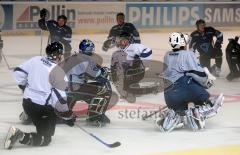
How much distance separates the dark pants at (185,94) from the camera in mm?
6238

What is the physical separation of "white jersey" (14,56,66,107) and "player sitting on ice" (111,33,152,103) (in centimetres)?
261

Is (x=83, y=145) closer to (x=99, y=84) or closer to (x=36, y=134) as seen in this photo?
(x=36, y=134)

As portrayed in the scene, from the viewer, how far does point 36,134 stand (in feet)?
17.6

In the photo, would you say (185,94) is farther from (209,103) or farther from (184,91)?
(209,103)

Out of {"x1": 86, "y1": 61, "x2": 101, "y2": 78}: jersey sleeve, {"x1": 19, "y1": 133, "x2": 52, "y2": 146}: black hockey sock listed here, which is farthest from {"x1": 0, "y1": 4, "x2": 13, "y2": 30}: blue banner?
{"x1": 19, "y1": 133, "x2": 52, "y2": 146}: black hockey sock

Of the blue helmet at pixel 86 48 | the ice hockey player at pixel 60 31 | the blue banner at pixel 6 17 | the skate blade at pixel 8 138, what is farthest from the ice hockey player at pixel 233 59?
the blue banner at pixel 6 17

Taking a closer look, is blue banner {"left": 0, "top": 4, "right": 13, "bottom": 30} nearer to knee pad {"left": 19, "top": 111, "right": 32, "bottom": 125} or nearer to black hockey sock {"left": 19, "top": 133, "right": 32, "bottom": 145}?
knee pad {"left": 19, "top": 111, "right": 32, "bottom": 125}

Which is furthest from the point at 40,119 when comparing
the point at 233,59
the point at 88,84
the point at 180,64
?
the point at 233,59

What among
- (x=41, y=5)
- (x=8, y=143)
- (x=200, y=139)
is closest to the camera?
(x=8, y=143)

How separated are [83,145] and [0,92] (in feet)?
10.2

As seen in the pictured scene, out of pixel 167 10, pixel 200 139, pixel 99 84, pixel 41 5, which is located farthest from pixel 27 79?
pixel 167 10

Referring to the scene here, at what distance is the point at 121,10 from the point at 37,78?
455 inches

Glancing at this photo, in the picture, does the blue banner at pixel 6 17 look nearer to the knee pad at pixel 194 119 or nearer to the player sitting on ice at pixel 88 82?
the player sitting on ice at pixel 88 82

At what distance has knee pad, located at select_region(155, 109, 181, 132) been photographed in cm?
608
